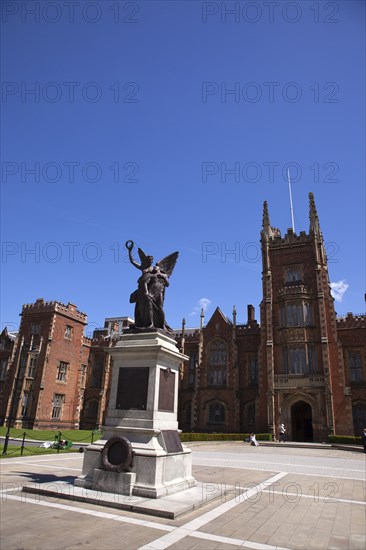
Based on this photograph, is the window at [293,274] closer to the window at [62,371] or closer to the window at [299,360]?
the window at [299,360]

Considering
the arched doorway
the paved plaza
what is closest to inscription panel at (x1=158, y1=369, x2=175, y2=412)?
the paved plaza

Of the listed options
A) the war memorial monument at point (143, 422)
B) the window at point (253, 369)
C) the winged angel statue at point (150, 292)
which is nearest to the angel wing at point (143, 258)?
the winged angel statue at point (150, 292)

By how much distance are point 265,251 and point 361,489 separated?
33679 millimetres

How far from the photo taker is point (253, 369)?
4169cm

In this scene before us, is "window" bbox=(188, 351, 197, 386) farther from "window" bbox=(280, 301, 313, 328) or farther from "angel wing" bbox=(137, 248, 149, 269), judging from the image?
"angel wing" bbox=(137, 248, 149, 269)

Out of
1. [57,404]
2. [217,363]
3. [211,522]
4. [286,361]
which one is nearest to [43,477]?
[211,522]

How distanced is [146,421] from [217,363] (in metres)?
35.4

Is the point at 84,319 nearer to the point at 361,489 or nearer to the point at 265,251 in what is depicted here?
the point at 265,251

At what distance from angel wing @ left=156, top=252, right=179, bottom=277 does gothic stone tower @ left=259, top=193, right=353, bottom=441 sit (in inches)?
1120

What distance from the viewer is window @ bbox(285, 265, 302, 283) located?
134 ft

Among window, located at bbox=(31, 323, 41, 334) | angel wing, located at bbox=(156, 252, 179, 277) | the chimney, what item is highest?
the chimney

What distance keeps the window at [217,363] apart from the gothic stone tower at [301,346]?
5.73m

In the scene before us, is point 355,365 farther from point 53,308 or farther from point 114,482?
point 114,482

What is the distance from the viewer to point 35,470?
40.3 ft
